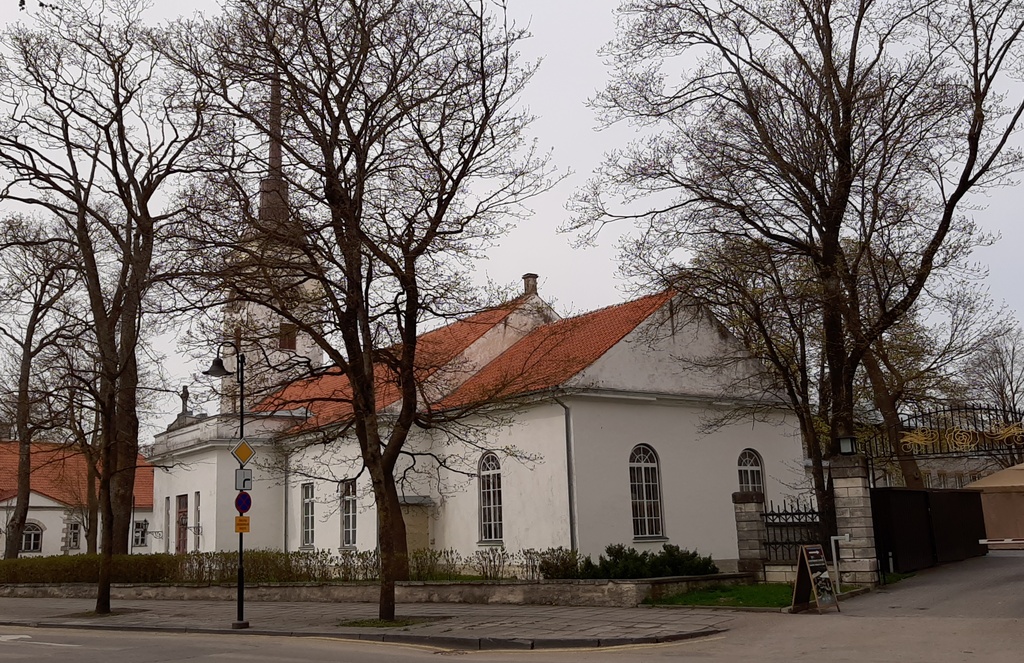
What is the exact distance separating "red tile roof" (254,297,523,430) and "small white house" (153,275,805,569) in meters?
0.30

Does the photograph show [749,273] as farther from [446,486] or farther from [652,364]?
[446,486]

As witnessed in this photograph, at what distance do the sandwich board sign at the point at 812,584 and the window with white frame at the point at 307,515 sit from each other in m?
20.1

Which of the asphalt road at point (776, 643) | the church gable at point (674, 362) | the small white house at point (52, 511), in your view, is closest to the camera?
the asphalt road at point (776, 643)

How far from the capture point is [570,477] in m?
23.5

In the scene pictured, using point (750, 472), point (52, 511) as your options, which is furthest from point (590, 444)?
point (52, 511)

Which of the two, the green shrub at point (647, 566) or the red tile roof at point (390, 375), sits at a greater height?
the red tile roof at point (390, 375)

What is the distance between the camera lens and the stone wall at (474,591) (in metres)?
18.6

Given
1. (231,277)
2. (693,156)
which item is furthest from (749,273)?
(231,277)

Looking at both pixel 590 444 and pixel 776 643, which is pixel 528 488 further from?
pixel 776 643

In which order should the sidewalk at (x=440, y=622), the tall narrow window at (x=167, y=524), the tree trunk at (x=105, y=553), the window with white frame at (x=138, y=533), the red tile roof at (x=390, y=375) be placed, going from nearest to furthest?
the sidewalk at (x=440, y=622) < the red tile roof at (x=390, y=375) < the tree trunk at (x=105, y=553) < the tall narrow window at (x=167, y=524) < the window with white frame at (x=138, y=533)

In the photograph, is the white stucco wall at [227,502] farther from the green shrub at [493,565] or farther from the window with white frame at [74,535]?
the window with white frame at [74,535]

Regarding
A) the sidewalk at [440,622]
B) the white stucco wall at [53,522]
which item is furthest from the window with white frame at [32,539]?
the sidewalk at [440,622]

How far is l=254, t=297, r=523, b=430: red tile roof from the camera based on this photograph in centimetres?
1792

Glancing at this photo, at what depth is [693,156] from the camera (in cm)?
2036
